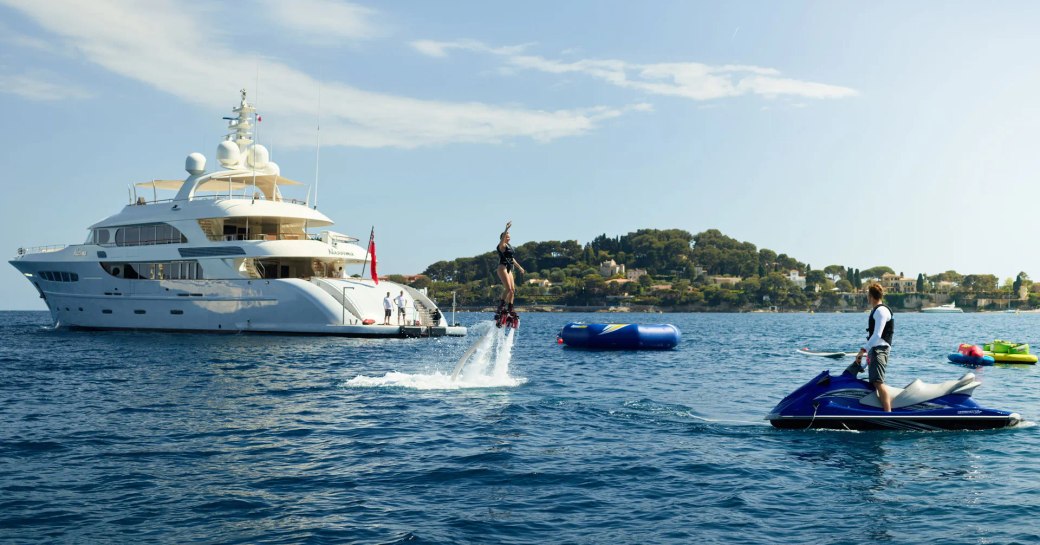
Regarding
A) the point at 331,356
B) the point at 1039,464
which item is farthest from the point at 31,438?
the point at 331,356

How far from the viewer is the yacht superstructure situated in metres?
40.2

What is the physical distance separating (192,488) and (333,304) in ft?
A: 100

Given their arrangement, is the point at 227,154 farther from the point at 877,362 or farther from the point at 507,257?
the point at 877,362

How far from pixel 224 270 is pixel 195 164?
304 inches

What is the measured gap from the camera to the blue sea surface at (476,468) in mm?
7793

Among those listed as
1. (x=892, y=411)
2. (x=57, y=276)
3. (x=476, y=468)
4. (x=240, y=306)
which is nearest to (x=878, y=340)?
(x=892, y=411)

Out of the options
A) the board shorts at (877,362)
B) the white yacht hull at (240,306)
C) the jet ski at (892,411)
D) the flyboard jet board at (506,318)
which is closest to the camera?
the board shorts at (877,362)

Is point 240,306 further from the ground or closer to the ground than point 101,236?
closer to the ground

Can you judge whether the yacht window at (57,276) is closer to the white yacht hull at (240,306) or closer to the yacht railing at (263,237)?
the white yacht hull at (240,306)

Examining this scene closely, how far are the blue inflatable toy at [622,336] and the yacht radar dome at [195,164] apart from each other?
23.4 m

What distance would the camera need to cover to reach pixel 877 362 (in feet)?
40.9

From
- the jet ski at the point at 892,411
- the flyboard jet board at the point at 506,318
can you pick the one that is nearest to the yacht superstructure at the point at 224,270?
the flyboard jet board at the point at 506,318

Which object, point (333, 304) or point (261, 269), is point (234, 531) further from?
point (261, 269)

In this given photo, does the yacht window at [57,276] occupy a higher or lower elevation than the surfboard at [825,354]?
higher
